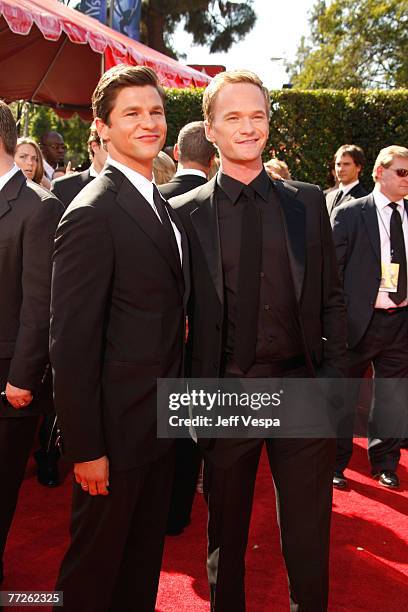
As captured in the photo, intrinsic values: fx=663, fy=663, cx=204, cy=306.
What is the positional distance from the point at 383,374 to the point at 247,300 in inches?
101

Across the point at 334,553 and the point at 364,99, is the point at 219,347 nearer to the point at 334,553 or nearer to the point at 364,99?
the point at 334,553

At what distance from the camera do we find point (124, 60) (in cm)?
884

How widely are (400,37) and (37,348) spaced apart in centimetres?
3445

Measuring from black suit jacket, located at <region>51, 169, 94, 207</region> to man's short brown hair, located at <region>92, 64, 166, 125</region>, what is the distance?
7.31 ft

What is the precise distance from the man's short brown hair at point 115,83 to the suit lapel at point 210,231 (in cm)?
47

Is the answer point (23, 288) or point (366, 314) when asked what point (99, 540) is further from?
point (366, 314)

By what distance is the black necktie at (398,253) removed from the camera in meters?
4.46

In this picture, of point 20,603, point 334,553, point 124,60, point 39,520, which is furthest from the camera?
point 124,60

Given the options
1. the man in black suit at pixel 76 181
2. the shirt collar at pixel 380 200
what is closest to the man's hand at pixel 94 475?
the man in black suit at pixel 76 181

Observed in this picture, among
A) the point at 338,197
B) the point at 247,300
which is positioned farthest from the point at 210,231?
the point at 338,197

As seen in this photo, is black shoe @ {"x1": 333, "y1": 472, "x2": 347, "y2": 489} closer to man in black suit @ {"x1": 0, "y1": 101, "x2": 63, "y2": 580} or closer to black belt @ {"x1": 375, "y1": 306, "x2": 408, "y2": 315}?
black belt @ {"x1": 375, "y1": 306, "x2": 408, "y2": 315}

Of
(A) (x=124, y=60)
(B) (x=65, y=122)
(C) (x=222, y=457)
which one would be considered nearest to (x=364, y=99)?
(A) (x=124, y=60)

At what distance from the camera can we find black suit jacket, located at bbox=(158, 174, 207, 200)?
4031 mm

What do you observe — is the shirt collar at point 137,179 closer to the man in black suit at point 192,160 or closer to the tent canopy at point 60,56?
the man in black suit at point 192,160
